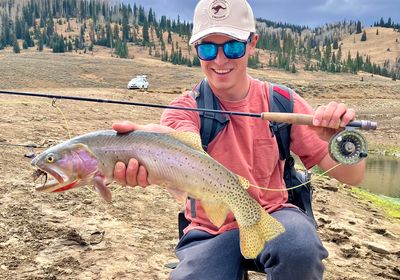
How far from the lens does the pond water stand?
1570 centimetres

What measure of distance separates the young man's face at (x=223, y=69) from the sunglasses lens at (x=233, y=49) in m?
0.03

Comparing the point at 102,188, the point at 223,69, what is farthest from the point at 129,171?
the point at 223,69

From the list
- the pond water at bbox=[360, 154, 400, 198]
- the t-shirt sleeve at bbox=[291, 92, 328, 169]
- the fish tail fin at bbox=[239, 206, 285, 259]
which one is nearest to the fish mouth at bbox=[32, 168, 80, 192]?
the fish tail fin at bbox=[239, 206, 285, 259]

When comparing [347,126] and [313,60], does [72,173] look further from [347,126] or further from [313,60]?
[313,60]

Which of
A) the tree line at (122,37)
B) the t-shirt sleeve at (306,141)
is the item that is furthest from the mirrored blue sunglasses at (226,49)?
the tree line at (122,37)

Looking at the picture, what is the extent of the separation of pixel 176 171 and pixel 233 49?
3.82ft

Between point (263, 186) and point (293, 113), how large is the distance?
60cm

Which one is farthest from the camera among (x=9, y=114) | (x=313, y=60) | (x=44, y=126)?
(x=313, y=60)

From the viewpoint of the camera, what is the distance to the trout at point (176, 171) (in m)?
3.36

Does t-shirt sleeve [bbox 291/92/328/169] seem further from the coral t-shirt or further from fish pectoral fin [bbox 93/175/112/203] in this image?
A: fish pectoral fin [bbox 93/175/112/203]

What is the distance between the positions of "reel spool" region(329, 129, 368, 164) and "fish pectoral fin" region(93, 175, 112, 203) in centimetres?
Result: 155

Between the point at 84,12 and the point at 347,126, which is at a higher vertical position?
the point at 84,12

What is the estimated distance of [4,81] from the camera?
37250 millimetres

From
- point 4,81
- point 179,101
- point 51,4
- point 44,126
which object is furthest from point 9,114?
point 51,4
